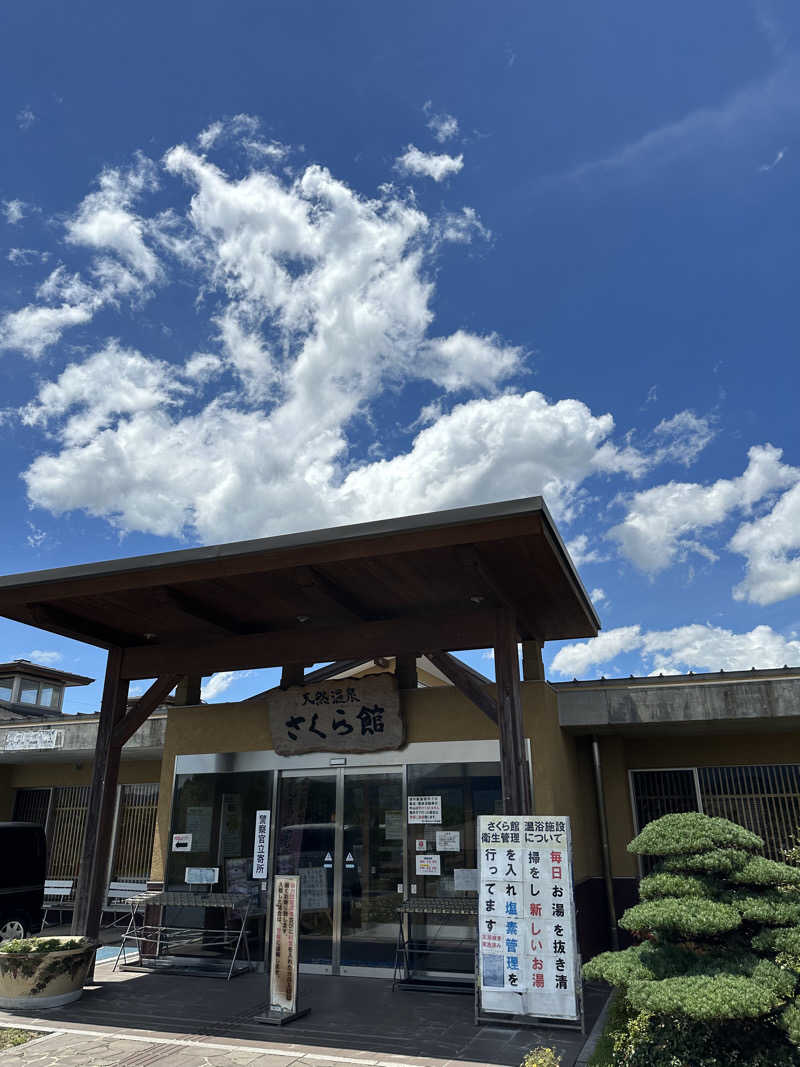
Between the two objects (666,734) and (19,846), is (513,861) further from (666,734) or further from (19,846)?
(19,846)

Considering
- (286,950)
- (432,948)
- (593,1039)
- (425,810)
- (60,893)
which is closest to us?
(593,1039)

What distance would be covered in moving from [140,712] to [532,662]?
482cm

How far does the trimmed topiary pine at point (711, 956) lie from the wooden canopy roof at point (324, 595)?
103 inches

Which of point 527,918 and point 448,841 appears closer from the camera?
point 527,918

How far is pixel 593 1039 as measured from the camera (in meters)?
6.25

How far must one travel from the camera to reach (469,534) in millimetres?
6504

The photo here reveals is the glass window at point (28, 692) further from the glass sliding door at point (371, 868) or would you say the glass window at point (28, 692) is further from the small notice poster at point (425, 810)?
the small notice poster at point (425, 810)

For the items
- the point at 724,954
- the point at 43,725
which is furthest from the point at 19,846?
the point at 724,954

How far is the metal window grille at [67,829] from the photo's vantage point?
1401cm

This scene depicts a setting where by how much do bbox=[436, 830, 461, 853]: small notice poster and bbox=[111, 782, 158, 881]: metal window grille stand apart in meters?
6.46

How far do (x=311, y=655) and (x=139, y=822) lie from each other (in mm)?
6930

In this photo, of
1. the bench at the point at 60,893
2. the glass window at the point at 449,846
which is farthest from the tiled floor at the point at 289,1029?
the bench at the point at 60,893

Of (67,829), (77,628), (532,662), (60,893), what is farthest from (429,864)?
(67,829)

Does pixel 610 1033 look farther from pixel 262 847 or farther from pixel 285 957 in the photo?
pixel 262 847
